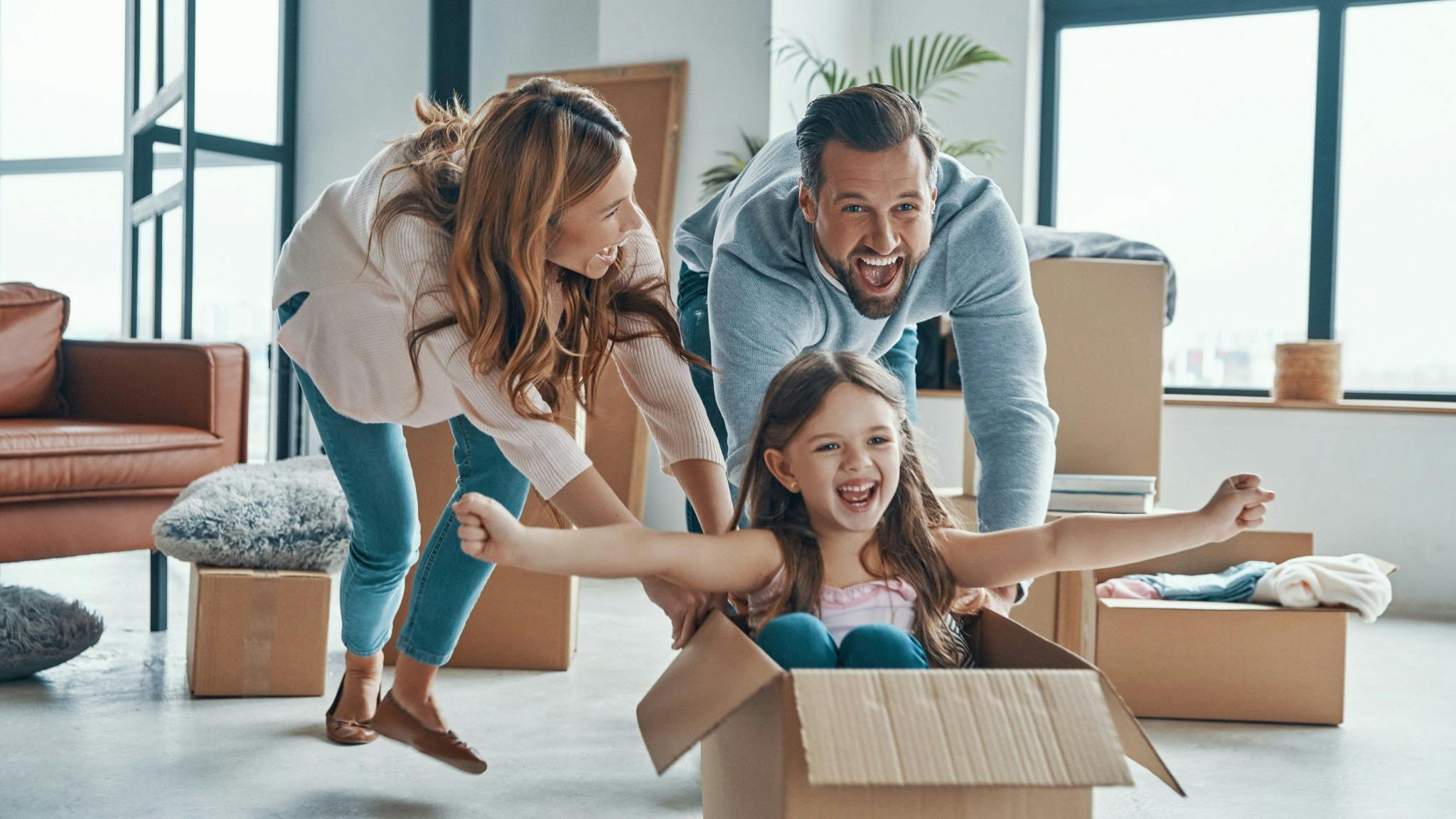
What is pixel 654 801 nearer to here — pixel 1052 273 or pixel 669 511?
pixel 1052 273

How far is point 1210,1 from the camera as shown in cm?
391

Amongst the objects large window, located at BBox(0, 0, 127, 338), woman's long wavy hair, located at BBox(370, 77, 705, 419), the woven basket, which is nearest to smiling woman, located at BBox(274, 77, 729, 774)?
woman's long wavy hair, located at BBox(370, 77, 705, 419)

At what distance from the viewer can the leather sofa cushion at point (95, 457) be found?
2336mm

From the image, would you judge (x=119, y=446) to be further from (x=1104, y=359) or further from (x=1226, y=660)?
(x=1226, y=660)

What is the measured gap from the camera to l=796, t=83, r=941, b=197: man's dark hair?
1.29 m

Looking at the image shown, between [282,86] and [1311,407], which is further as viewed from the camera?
[282,86]

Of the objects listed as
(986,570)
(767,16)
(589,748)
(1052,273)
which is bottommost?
(589,748)

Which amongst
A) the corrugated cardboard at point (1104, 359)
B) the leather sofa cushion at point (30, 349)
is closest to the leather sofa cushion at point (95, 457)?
the leather sofa cushion at point (30, 349)

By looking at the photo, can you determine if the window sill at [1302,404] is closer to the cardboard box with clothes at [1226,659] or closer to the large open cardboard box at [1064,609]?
the large open cardboard box at [1064,609]

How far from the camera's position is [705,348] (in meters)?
1.72

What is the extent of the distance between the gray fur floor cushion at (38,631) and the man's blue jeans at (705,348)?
125cm

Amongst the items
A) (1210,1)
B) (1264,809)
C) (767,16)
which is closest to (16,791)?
(1264,809)

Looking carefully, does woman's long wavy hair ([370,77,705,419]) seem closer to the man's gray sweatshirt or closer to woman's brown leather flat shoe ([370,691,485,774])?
the man's gray sweatshirt

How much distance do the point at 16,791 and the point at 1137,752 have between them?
1.49 meters
